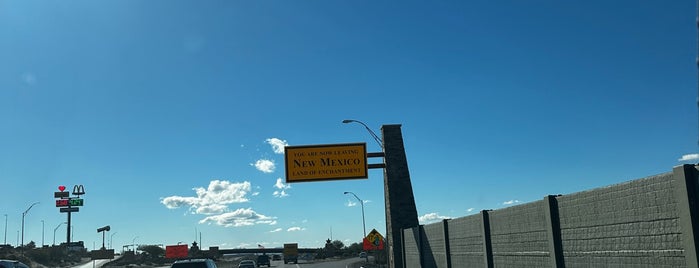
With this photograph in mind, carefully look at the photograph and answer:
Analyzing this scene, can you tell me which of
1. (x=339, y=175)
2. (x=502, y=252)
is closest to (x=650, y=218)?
(x=502, y=252)

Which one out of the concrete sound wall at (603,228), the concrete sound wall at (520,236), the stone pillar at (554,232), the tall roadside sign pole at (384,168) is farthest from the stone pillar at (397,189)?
the stone pillar at (554,232)

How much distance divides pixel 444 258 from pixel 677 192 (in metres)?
15.0

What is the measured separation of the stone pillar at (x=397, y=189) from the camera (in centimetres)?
3325

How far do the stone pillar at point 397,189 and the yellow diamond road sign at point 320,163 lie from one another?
2.39 metres

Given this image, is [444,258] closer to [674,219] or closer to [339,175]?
[339,175]

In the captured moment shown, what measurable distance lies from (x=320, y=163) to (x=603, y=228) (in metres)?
21.8

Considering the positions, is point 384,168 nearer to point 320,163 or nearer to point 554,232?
point 320,163

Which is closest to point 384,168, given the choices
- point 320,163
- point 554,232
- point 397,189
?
point 397,189

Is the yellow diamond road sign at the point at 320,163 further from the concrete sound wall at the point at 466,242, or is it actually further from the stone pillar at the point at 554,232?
the stone pillar at the point at 554,232

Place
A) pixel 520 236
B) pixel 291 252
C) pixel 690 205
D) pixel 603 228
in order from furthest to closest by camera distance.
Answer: pixel 291 252, pixel 520 236, pixel 603 228, pixel 690 205

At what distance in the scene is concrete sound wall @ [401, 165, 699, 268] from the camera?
8.12 m

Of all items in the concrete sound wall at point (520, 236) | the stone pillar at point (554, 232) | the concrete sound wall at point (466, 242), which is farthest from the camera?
the concrete sound wall at point (466, 242)

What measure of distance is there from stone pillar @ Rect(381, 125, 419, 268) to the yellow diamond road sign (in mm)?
2395

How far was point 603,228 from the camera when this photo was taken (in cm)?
1043
